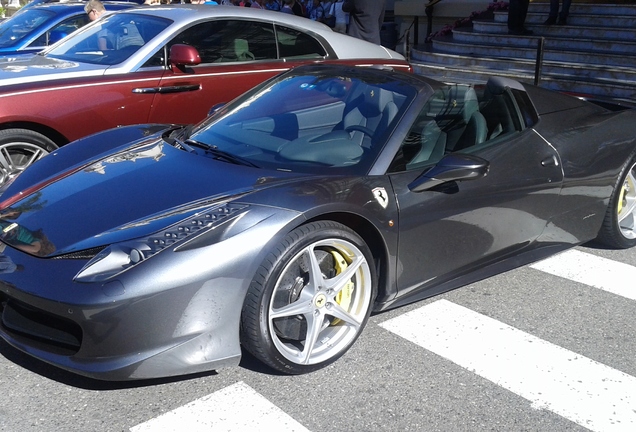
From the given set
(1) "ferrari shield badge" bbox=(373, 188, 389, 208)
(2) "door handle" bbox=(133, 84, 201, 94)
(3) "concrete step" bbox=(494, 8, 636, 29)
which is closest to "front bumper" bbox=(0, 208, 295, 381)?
(1) "ferrari shield badge" bbox=(373, 188, 389, 208)

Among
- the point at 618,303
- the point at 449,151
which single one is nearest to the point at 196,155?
the point at 449,151

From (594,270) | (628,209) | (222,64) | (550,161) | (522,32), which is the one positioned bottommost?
(594,270)

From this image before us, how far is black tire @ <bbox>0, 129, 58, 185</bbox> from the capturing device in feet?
18.0

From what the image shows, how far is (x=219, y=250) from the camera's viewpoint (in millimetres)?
3162

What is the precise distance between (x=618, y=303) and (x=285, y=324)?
2.18 m

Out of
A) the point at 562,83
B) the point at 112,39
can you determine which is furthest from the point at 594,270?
the point at 562,83

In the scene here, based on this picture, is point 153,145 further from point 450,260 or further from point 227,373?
point 450,260

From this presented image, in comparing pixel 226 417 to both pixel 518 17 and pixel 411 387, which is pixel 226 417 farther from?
pixel 518 17

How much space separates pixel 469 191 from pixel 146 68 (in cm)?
320

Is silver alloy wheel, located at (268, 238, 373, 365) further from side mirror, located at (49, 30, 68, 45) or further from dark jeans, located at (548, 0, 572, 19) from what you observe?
dark jeans, located at (548, 0, 572, 19)

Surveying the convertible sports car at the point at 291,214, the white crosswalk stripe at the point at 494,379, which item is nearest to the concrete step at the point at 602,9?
the convertible sports car at the point at 291,214

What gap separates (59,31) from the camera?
9.02m

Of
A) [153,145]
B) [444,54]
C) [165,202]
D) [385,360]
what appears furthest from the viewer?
[444,54]

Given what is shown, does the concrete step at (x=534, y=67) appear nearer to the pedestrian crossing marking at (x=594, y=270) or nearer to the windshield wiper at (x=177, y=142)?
the pedestrian crossing marking at (x=594, y=270)
